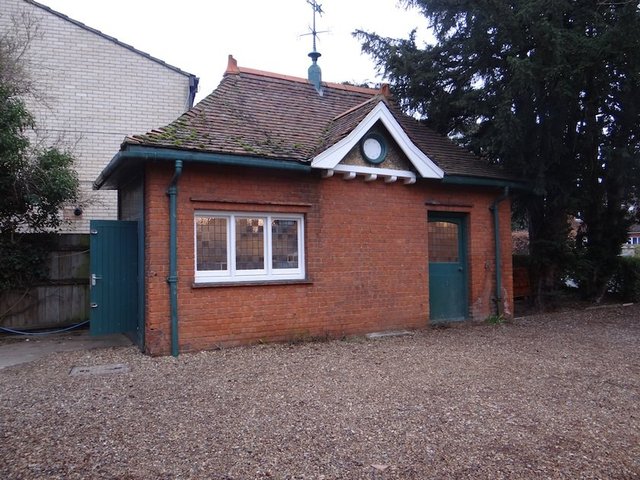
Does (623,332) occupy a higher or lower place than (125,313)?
lower

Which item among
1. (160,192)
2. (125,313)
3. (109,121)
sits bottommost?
(125,313)

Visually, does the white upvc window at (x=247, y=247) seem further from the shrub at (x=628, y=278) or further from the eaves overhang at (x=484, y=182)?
the shrub at (x=628, y=278)

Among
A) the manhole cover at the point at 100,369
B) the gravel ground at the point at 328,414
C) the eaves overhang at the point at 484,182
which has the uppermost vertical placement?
the eaves overhang at the point at 484,182

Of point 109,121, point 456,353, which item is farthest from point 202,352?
point 109,121

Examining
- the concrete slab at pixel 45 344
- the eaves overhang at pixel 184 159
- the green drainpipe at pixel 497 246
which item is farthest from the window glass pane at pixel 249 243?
the green drainpipe at pixel 497 246

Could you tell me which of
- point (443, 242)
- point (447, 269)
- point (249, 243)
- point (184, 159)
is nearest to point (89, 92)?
point (184, 159)

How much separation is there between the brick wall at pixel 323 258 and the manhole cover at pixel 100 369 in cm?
58

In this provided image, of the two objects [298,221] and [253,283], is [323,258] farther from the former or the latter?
[253,283]

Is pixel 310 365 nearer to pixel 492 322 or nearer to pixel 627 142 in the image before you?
pixel 492 322

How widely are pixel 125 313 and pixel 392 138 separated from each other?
5641 mm

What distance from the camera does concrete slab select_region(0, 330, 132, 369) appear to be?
7938 mm

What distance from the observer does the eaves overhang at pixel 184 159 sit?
23.6 feet

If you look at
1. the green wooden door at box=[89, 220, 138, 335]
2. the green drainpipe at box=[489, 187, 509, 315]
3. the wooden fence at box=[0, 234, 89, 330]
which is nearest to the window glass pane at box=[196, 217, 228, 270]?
the green wooden door at box=[89, 220, 138, 335]

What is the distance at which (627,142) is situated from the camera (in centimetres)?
1117
